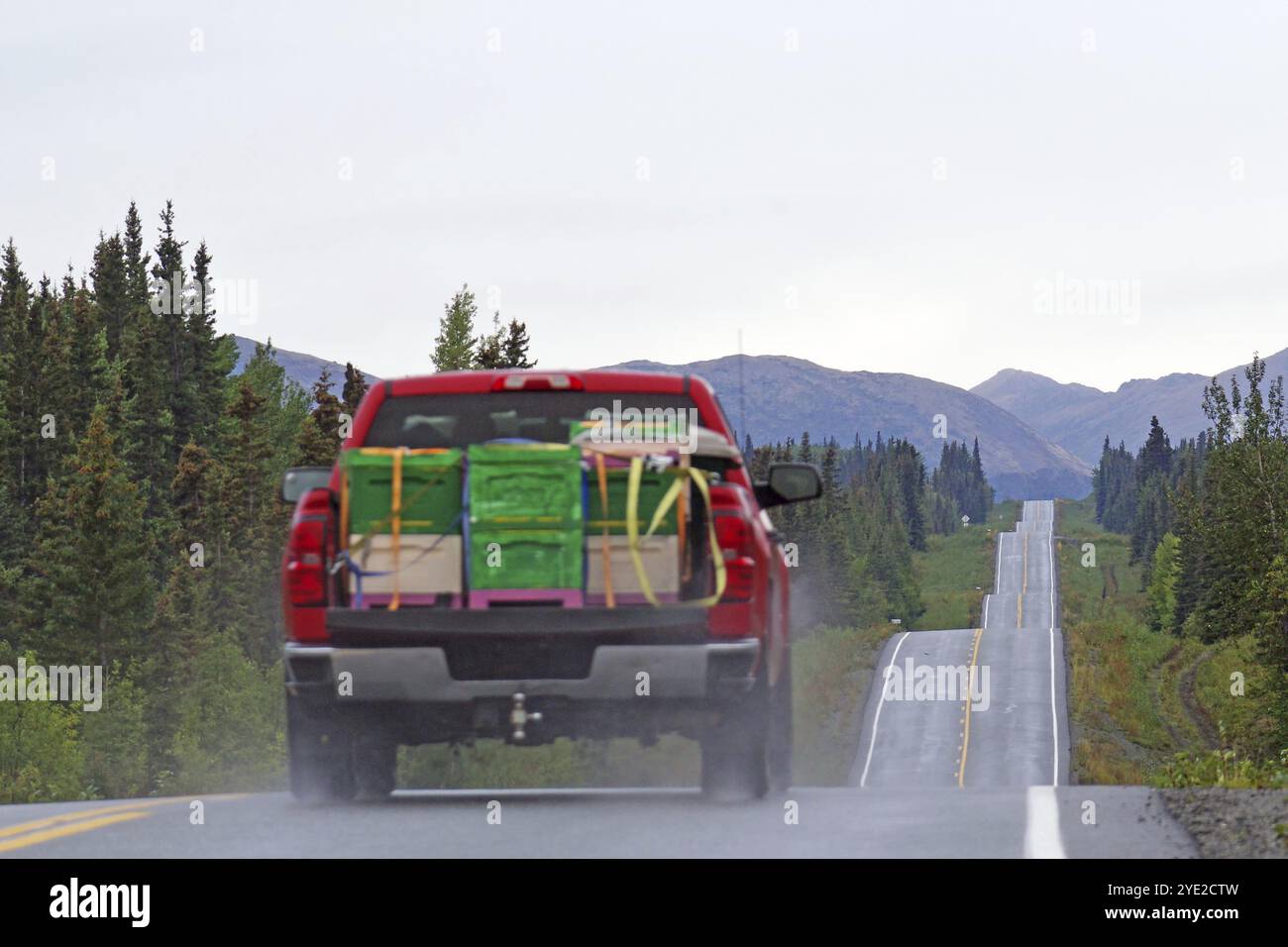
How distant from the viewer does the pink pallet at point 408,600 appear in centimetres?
912

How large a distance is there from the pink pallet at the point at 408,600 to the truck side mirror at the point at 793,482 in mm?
2296

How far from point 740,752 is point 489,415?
2.24 meters

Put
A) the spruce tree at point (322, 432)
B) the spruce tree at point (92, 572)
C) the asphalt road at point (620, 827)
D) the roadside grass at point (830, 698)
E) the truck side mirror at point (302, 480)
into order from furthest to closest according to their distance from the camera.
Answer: the roadside grass at point (830, 698) < the spruce tree at point (92, 572) < the spruce tree at point (322, 432) < the truck side mirror at point (302, 480) < the asphalt road at point (620, 827)

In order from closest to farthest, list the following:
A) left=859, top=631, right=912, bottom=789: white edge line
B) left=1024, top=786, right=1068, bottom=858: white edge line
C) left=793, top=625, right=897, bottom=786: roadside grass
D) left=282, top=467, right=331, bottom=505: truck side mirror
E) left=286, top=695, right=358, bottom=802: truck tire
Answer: left=1024, top=786, right=1068, bottom=858: white edge line < left=286, top=695, right=358, bottom=802: truck tire < left=282, top=467, right=331, bottom=505: truck side mirror < left=859, top=631, right=912, bottom=789: white edge line < left=793, top=625, right=897, bottom=786: roadside grass

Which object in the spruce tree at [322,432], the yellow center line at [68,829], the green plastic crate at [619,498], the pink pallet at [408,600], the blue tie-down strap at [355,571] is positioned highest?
the spruce tree at [322,432]

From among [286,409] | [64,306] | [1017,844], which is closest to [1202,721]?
[286,409]

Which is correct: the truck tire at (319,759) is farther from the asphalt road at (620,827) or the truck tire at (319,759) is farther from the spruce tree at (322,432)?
→ the spruce tree at (322,432)

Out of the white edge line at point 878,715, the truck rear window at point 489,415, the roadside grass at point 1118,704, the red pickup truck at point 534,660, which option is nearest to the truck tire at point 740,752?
the red pickup truck at point 534,660

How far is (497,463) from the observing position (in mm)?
8891

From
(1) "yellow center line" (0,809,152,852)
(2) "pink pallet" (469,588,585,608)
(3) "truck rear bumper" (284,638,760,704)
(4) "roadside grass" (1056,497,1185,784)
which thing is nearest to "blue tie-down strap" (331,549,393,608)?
(3) "truck rear bumper" (284,638,760,704)

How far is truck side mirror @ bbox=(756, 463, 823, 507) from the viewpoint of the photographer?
35.1ft

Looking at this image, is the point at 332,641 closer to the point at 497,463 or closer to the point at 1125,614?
the point at 497,463

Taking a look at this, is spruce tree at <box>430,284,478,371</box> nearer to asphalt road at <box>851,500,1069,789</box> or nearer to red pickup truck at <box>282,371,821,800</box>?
asphalt road at <box>851,500,1069,789</box>

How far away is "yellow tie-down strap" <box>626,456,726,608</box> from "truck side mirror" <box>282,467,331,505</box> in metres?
1.91
